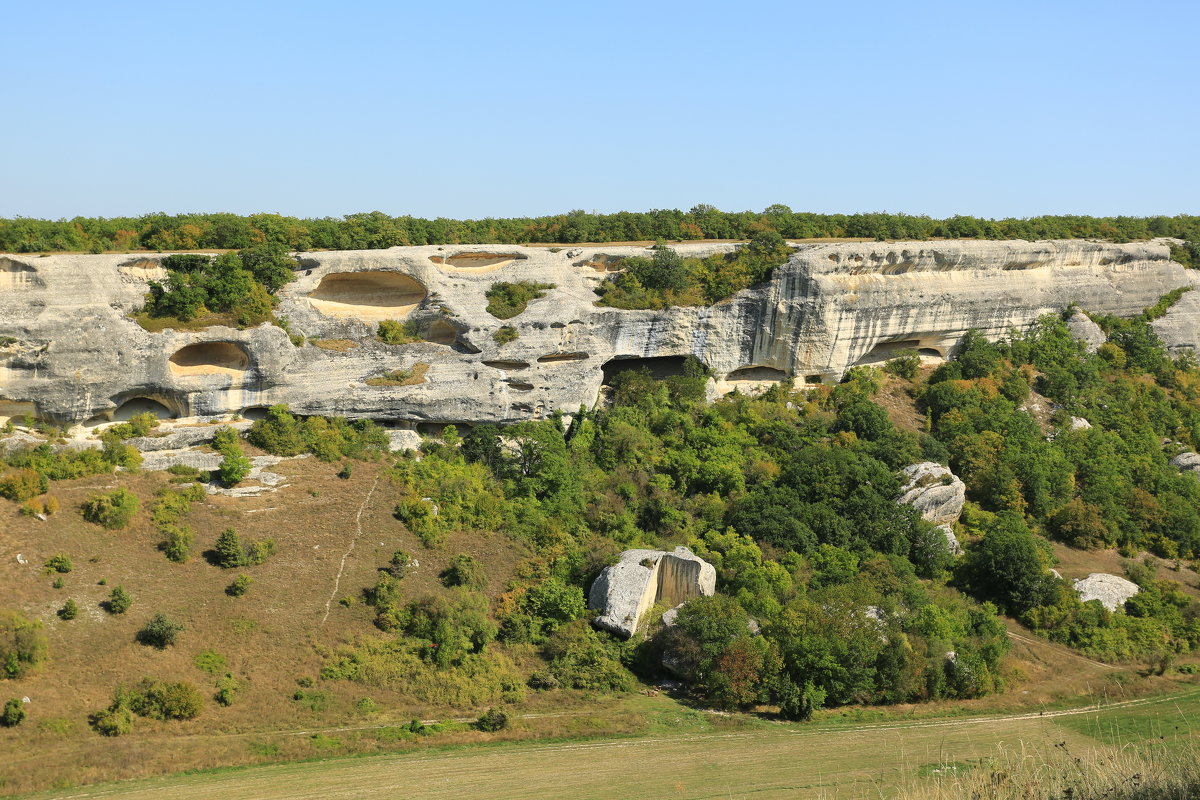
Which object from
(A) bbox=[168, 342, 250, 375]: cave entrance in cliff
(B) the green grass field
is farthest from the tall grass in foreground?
(A) bbox=[168, 342, 250, 375]: cave entrance in cliff

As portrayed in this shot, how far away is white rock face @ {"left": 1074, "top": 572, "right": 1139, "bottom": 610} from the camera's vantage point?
30.6 metres

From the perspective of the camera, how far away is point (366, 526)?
2864cm

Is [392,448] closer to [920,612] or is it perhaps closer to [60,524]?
[60,524]

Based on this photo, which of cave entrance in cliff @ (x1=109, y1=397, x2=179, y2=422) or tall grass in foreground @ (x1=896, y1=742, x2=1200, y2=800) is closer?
tall grass in foreground @ (x1=896, y1=742, x2=1200, y2=800)

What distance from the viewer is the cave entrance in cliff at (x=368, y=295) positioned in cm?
3375

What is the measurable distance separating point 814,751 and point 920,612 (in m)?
6.92

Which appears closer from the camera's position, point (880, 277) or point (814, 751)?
point (814, 751)

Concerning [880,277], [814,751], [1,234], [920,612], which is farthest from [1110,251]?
[1,234]

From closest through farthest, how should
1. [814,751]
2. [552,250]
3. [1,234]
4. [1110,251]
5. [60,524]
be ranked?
[814,751] → [60,524] → [1,234] → [552,250] → [1110,251]

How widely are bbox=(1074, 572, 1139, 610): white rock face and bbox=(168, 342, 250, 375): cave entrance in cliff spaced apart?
2574cm

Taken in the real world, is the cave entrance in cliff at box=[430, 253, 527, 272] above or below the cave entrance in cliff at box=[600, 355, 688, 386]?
above

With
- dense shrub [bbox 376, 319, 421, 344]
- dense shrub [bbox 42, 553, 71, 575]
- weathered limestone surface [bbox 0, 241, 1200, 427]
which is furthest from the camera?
dense shrub [bbox 376, 319, 421, 344]

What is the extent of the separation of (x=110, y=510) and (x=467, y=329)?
39.1 ft

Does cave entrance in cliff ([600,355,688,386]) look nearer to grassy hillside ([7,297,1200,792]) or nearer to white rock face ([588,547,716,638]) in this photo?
grassy hillside ([7,297,1200,792])
